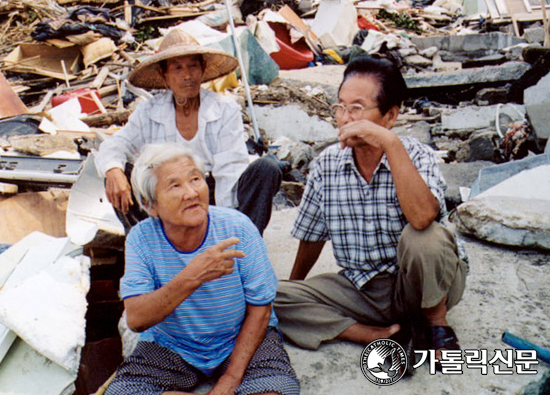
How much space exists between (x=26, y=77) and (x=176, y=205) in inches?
334

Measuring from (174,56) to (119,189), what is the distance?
84 centimetres

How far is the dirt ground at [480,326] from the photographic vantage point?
215cm

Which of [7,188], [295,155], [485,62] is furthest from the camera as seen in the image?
[485,62]

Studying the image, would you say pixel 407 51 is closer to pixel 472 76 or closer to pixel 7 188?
pixel 472 76

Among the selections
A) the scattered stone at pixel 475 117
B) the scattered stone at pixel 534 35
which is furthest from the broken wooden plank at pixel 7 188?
the scattered stone at pixel 534 35

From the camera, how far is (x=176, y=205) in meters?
1.94

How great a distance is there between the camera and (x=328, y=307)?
246 cm

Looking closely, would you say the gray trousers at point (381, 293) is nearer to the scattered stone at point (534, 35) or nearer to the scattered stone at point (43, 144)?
the scattered stone at point (43, 144)

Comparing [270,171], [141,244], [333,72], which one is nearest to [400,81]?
[270,171]

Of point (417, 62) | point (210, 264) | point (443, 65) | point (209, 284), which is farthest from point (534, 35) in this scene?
point (210, 264)

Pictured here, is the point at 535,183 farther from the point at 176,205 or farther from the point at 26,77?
the point at 26,77

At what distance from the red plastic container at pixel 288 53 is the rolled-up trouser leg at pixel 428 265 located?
812cm

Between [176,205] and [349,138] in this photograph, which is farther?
[349,138]

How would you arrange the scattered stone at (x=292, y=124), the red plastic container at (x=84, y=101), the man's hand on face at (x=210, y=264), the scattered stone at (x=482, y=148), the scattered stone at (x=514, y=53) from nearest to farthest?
1. the man's hand on face at (x=210, y=264)
2. the scattered stone at (x=482, y=148)
3. the red plastic container at (x=84, y=101)
4. the scattered stone at (x=292, y=124)
5. the scattered stone at (x=514, y=53)
